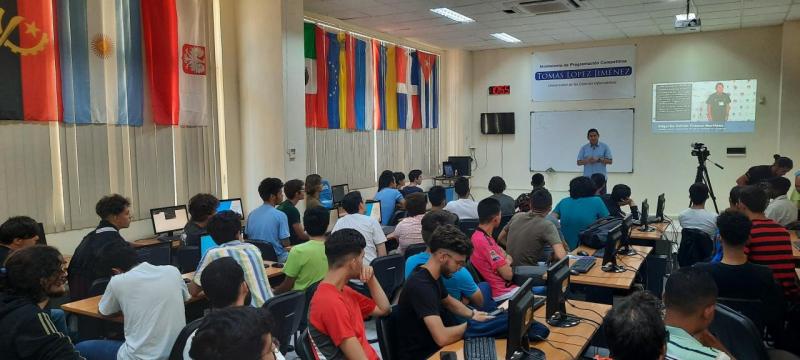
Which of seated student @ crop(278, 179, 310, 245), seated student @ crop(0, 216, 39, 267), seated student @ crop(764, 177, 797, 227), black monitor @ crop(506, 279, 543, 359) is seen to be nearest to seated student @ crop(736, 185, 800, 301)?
seated student @ crop(764, 177, 797, 227)

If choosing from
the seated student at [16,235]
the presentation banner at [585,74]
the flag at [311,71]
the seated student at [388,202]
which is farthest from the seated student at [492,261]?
the presentation banner at [585,74]

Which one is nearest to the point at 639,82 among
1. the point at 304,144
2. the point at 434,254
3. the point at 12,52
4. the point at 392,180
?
the point at 392,180

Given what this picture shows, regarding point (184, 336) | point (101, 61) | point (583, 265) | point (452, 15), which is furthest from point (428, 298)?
point (452, 15)

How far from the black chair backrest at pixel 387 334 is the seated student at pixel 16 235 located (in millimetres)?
2650

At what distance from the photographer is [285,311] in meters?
2.99

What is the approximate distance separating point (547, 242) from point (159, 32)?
4796 millimetres

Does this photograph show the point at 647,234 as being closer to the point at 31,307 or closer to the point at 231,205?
the point at 231,205

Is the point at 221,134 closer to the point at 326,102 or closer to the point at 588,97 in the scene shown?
the point at 326,102

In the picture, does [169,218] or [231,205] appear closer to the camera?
[169,218]

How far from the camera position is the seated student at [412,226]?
488 cm

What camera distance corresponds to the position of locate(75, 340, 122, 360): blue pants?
9.94 feet

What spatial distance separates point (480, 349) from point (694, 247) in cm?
309

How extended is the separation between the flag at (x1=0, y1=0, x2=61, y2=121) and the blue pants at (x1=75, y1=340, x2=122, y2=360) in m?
2.79

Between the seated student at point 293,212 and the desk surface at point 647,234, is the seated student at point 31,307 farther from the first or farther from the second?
the desk surface at point 647,234
